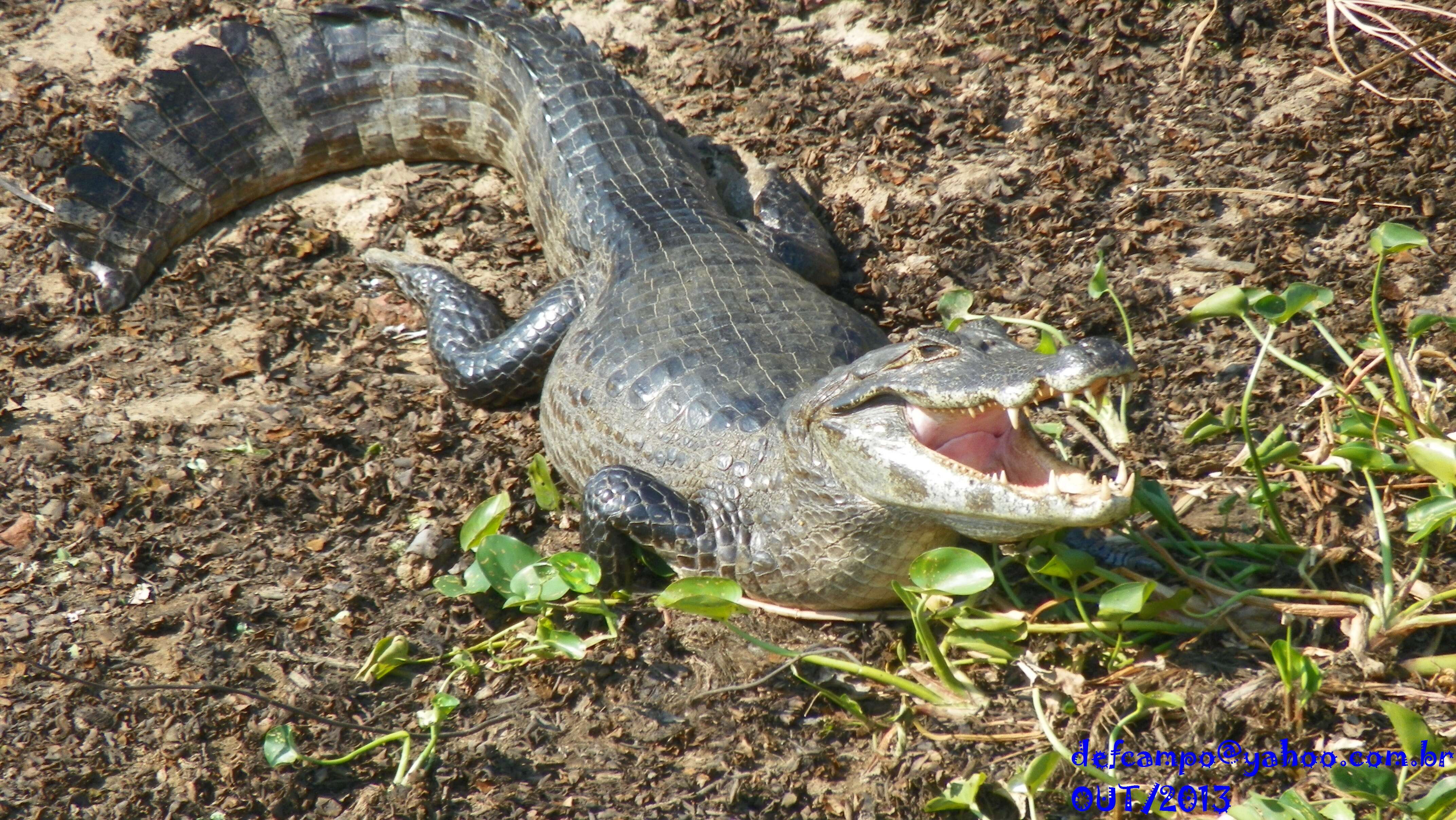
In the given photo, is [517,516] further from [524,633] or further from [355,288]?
[355,288]

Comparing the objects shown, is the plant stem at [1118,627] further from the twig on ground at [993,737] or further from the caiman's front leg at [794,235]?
the caiman's front leg at [794,235]

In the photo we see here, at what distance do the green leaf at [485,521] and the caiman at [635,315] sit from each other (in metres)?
0.27

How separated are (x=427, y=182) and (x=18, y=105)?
1.94m

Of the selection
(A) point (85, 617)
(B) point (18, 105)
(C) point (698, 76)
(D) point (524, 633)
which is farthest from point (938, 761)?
(B) point (18, 105)

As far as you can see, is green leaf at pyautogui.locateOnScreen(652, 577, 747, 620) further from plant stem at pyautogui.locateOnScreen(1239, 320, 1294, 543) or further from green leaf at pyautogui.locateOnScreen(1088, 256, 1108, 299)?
green leaf at pyautogui.locateOnScreen(1088, 256, 1108, 299)

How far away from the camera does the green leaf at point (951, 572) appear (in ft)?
8.89

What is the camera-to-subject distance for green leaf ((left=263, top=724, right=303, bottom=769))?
9.50ft

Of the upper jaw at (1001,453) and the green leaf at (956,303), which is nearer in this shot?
the upper jaw at (1001,453)

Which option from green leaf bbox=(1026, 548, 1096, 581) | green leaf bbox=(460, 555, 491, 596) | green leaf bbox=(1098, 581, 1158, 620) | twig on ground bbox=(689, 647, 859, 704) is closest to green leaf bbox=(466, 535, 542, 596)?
green leaf bbox=(460, 555, 491, 596)

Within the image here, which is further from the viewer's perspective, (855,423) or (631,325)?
(631,325)

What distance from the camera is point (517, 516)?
3.87 metres

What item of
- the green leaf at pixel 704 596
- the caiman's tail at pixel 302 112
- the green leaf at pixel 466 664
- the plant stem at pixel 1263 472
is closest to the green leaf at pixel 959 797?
the green leaf at pixel 704 596

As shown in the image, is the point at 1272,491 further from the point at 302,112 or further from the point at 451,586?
the point at 302,112

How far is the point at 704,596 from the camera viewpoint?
2.88m
